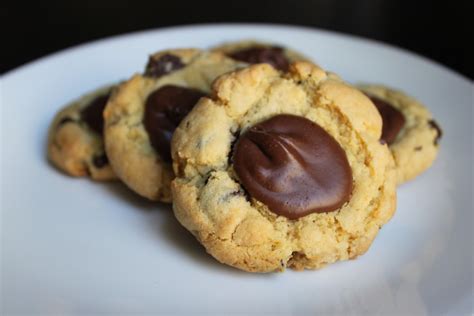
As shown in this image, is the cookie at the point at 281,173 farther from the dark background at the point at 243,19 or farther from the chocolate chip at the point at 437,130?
the dark background at the point at 243,19

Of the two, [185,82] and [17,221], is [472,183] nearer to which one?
[185,82]

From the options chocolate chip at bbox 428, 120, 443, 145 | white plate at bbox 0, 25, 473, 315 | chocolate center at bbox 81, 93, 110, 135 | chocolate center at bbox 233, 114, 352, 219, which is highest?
chocolate chip at bbox 428, 120, 443, 145

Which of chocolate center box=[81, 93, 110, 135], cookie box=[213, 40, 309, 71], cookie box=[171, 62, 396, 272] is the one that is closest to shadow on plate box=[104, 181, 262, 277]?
cookie box=[171, 62, 396, 272]

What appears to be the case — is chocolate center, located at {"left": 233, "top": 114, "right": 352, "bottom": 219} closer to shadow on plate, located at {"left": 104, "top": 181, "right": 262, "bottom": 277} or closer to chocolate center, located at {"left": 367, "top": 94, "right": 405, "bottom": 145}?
shadow on plate, located at {"left": 104, "top": 181, "right": 262, "bottom": 277}

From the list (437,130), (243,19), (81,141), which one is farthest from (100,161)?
(243,19)

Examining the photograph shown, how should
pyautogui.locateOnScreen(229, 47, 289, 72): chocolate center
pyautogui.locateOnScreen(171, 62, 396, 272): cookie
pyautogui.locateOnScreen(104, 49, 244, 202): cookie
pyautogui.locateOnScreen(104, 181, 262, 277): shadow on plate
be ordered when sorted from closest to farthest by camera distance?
pyautogui.locateOnScreen(171, 62, 396, 272): cookie
pyautogui.locateOnScreen(104, 181, 262, 277): shadow on plate
pyautogui.locateOnScreen(104, 49, 244, 202): cookie
pyautogui.locateOnScreen(229, 47, 289, 72): chocolate center

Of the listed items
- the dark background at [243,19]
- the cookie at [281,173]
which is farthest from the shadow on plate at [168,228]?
the dark background at [243,19]

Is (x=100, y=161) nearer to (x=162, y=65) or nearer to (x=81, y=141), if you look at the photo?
(x=81, y=141)
